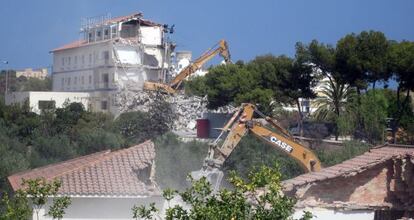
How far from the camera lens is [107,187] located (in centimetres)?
2406

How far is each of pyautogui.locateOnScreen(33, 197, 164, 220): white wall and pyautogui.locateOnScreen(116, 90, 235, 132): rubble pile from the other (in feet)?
143

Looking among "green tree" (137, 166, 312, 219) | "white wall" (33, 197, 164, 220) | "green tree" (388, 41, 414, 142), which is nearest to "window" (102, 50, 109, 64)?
"green tree" (388, 41, 414, 142)

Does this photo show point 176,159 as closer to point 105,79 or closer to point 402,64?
point 402,64

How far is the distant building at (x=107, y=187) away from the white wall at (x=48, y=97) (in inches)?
1760

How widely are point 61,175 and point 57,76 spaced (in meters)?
60.6

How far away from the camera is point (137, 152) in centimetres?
2633

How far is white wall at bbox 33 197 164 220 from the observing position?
2353cm

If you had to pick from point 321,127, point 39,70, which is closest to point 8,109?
point 321,127

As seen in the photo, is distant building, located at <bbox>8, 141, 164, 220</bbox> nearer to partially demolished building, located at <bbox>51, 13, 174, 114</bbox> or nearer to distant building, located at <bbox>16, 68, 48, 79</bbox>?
partially demolished building, located at <bbox>51, 13, 174, 114</bbox>

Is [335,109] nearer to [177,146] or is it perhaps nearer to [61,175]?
[177,146]

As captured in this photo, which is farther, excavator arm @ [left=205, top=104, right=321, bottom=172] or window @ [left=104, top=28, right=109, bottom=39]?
window @ [left=104, top=28, right=109, bottom=39]

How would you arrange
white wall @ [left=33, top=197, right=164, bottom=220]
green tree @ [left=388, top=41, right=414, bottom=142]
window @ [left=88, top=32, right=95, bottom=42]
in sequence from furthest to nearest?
window @ [left=88, top=32, right=95, bottom=42] < green tree @ [left=388, top=41, right=414, bottom=142] < white wall @ [left=33, top=197, right=164, bottom=220]

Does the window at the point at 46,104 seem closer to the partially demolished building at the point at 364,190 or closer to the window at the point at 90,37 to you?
the window at the point at 90,37

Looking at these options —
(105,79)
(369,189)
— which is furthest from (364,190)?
(105,79)
